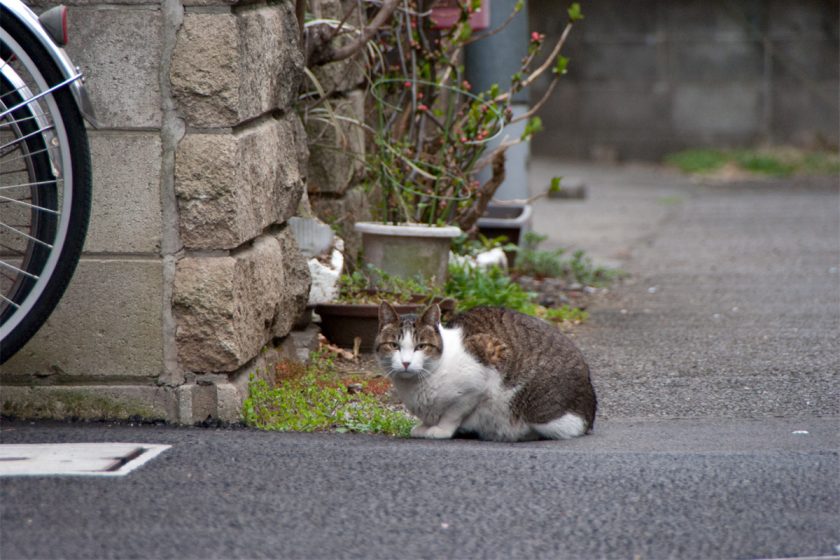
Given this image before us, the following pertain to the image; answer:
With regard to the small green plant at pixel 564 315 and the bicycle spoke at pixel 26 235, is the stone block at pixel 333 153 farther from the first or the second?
the bicycle spoke at pixel 26 235

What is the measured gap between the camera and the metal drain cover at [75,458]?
2.93 meters

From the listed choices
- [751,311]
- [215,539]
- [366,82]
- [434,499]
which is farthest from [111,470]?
[751,311]

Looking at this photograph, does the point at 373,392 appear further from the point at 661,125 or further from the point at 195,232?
the point at 661,125

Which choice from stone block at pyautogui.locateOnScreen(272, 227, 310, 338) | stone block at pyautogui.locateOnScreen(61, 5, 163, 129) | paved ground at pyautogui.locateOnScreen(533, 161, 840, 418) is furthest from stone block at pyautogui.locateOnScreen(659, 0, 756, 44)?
stone block at pyautogui.locateOnScreen(61, 5, 163, 129)

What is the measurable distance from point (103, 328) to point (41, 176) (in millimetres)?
571

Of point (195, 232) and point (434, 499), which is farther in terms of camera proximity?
point (195, 232)

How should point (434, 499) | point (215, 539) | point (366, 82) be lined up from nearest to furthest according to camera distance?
point (215, 539)
point (434, 499)
point (366, 82)

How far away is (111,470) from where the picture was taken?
9.71 ft

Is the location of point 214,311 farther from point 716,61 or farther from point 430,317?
point 716,61

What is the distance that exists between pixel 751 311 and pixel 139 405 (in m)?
3.62

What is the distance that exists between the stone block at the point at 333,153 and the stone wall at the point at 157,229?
5.27 ft

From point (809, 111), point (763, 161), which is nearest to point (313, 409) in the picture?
point (763, 161)

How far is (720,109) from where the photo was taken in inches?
554

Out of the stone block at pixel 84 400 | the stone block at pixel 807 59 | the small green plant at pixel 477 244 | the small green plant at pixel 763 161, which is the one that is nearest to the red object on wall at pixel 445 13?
the small green plant at pixel 477 244
